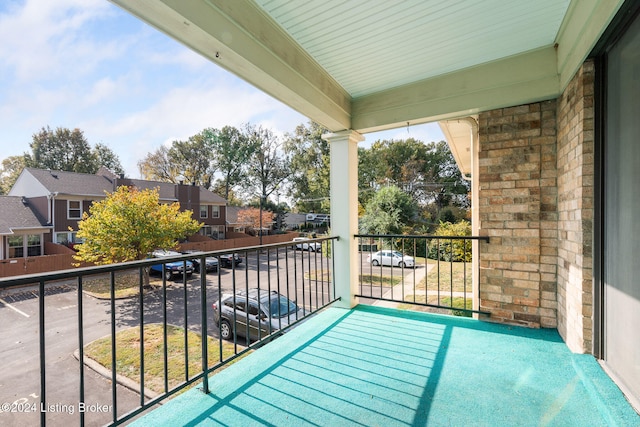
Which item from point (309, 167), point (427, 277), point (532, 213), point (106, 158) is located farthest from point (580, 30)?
point (106, 158)

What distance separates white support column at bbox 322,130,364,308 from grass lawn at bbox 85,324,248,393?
2467mm

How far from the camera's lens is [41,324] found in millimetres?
939

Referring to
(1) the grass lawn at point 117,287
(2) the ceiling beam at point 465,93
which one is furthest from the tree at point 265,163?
(2) the ceiling beam at point 465,93

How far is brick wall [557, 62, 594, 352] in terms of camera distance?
1.67m

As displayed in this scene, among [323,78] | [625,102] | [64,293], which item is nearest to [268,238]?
[64,293]

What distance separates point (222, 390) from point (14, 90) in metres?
16.9

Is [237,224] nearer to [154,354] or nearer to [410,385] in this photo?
[154,354]

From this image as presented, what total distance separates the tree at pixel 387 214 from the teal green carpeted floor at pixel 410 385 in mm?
10118

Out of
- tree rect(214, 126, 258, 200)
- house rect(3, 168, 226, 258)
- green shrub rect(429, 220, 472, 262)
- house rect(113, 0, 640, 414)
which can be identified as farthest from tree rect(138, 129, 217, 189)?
house rect(113, 0, 640, 414)

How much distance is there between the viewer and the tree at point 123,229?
8266mm

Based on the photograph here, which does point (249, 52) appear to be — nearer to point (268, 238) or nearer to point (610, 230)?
point (610, 230)

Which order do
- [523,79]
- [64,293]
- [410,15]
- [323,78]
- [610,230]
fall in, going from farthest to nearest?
[64,293] < [323,78] < [523,79] < [410,15] < [610,230]

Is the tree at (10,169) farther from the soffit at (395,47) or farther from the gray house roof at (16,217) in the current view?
the soffit at (395,47)

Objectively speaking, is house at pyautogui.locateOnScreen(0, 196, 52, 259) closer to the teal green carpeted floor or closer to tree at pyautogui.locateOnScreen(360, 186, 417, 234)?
tree at pyautogui.locateOnScreen(360, 186, 417, 234)
